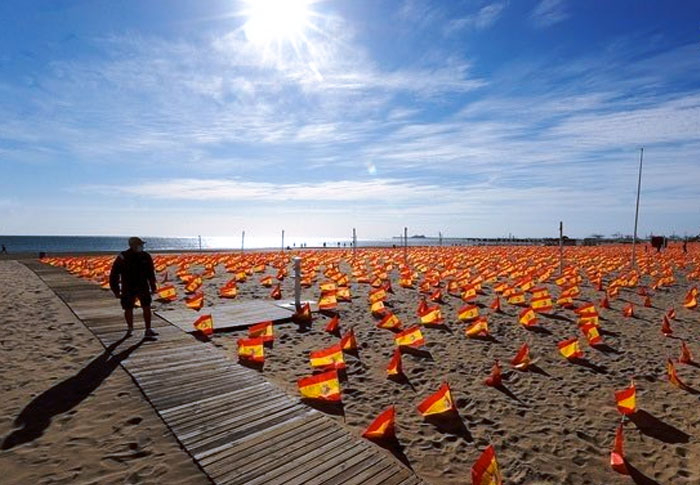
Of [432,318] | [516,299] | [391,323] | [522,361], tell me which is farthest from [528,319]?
[391,323]

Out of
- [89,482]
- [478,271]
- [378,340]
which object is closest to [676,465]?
[378,340]

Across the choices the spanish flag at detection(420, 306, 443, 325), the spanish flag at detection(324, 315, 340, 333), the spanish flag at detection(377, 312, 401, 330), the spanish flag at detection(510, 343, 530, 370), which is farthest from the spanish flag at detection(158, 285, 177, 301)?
the spanish flag at detection(510, 343, 530, 370)

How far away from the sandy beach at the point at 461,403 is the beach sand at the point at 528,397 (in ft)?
0.07

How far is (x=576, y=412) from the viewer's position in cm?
572

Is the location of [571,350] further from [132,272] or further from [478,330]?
[132,272]

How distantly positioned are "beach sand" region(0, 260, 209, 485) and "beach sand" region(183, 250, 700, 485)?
2.00 meters

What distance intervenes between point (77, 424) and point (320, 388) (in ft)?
9.69

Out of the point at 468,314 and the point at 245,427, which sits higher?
the point at 468,314

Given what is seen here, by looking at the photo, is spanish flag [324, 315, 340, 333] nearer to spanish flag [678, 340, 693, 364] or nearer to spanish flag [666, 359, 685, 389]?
spanish flag [666, 359, 685, 389]

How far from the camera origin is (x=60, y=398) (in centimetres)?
551

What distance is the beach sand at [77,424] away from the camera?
393 centimetres

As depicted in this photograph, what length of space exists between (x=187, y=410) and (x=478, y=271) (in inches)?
723

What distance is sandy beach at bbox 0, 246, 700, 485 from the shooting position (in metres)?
4.27

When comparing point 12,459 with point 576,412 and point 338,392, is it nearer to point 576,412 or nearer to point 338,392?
point 338,392
